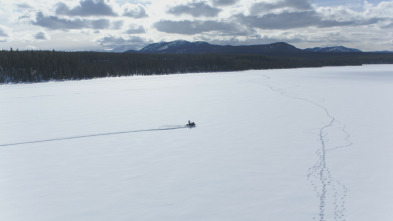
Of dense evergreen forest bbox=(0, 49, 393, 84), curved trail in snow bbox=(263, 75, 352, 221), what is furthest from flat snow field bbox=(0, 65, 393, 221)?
dense evergreen forest bbox=(0, 49, 393, 84)

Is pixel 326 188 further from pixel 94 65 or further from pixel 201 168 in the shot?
pixel 94 65

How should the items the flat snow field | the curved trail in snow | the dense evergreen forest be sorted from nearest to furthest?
the curved trail in snow, the flat snow field, the dense evergreen forest

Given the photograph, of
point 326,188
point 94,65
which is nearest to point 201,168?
point 326,188

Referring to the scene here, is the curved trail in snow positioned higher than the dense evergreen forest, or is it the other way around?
the dense evergreen forest

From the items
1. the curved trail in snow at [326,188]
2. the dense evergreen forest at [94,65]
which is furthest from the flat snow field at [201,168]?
the dense evergreen forest at [94,65]

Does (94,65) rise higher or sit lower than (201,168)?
higher

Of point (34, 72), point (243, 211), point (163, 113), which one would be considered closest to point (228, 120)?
point (163, 113)

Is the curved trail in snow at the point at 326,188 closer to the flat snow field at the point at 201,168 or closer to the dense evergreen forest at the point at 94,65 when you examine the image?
the flat snow field at the point at 201,168

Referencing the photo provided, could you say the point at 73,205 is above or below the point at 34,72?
below

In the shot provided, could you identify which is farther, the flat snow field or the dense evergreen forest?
the dense evergreen forest

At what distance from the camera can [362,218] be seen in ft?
17.2

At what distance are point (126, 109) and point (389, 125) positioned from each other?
14.1m

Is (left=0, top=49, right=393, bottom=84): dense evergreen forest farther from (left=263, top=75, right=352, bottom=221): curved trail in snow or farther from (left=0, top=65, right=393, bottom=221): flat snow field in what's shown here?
(left=263, top=75, right=352, bottom=221): curved trail in snow

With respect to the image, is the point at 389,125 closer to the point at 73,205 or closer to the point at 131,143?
the point at 131,143
